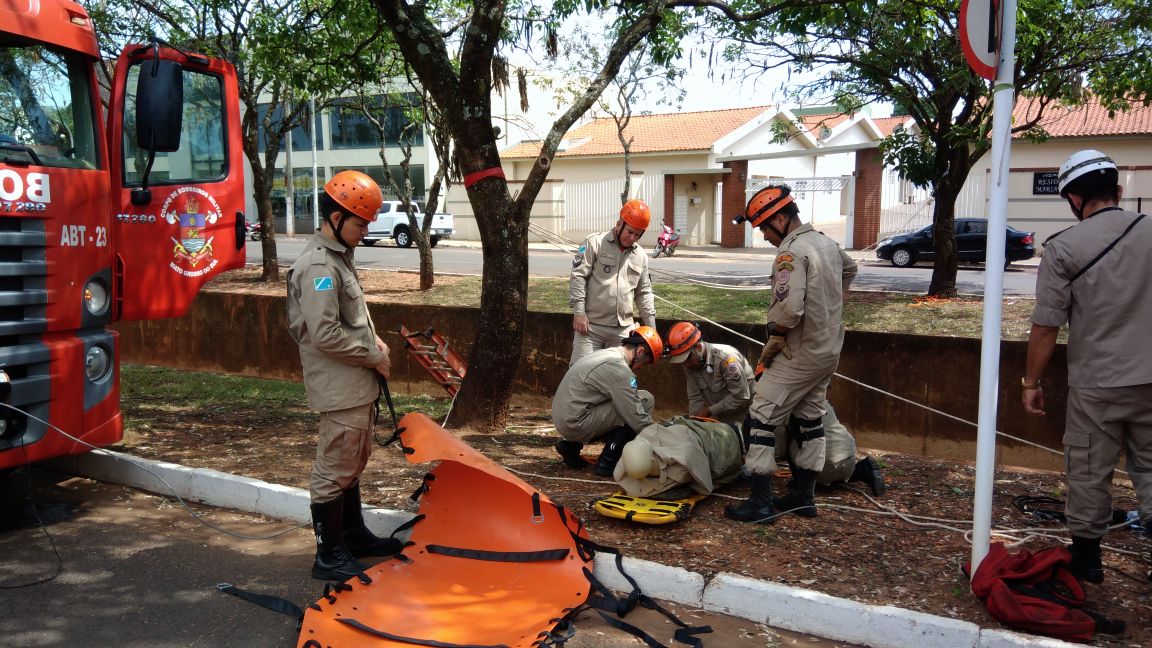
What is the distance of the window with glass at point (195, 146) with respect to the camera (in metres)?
5.47

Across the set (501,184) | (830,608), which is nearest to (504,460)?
(501,184)

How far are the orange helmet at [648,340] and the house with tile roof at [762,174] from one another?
18841mm

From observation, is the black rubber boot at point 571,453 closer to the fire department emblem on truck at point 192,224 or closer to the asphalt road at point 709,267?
the fire department emblem on truck at point 192,224

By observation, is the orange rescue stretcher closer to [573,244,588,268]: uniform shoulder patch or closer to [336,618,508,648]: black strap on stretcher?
[336,618,508,648]: black strap on stretcher

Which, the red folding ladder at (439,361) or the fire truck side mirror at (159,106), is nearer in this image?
the fire truck side mirror at (159,106)

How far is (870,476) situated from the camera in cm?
536

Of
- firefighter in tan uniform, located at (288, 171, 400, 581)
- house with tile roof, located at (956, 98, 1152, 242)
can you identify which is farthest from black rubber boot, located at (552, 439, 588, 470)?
house with tile roof, located at (956, 98, 1152, 242)

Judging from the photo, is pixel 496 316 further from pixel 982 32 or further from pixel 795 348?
pixel 982 32

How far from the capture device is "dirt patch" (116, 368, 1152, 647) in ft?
12.9

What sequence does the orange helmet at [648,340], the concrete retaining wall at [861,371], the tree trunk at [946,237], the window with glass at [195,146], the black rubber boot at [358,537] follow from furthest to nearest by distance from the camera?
the tree trunk at [946,237] → the concrete retaining wall at [861,371] → the orange helmet at [648,340] → the window with glass at [195,146] → the black rubber boot at [358,537]

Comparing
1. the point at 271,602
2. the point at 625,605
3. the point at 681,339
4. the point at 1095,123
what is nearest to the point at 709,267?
the point at 1095,123

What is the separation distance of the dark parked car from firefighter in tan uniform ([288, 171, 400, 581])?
1807 cm

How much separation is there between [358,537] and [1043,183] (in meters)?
24.8

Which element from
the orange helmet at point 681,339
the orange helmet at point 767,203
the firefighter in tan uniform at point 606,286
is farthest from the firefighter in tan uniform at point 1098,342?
the firefighter in tan uniform at point 606,286
